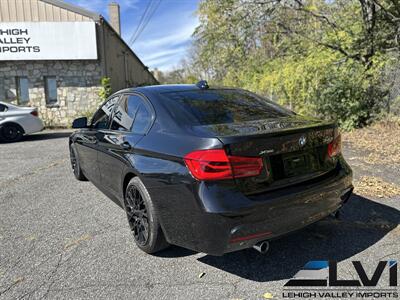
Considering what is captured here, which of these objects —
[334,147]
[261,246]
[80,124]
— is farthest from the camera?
[80,124]

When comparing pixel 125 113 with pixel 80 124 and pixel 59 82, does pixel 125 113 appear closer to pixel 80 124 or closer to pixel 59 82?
pixel 80 124

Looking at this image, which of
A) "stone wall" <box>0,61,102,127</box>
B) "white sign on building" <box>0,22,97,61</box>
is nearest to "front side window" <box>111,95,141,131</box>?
"white sign on building" <box>0,22,97,61</box>

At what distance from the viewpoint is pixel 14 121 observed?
11281 millimetres

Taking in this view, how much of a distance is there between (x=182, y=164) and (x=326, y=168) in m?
1.31

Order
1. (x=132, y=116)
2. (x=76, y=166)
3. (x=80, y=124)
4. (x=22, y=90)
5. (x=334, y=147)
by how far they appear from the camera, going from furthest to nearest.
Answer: (x=22, y=90) → (x=76, y=166) → (x=80, y=124) → (x=132, y=116) → (x=334, y=147)

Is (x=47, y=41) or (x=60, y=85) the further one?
(x=60, y=85)

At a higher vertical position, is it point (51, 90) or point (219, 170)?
point (51, 90)

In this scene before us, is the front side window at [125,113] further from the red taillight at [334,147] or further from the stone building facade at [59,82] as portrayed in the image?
the stone building facade at [59,82]

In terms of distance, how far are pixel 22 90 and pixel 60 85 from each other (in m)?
1.93

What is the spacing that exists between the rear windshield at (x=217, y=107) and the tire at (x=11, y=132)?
983 cm

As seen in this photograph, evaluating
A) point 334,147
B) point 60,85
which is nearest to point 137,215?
point 334,147

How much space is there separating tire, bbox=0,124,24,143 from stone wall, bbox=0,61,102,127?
4.54m

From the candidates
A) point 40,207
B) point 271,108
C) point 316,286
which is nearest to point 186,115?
point 271,108

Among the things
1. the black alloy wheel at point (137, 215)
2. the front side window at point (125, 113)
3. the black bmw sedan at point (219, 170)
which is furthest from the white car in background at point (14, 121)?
the black alloy wheel at point (137, 215)
